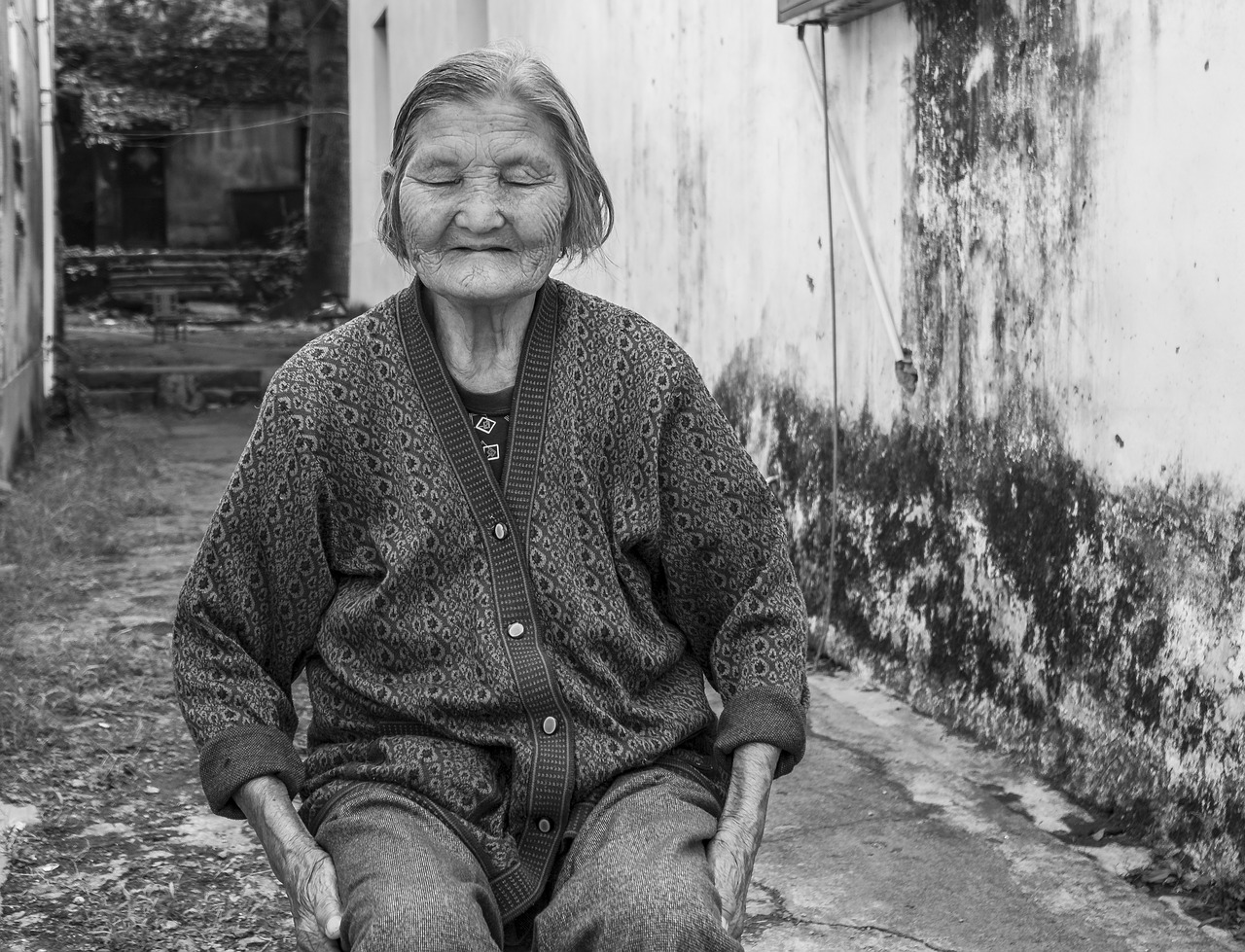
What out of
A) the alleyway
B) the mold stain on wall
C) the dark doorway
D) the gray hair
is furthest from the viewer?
the dark doorway

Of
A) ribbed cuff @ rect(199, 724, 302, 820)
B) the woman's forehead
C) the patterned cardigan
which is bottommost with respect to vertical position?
ribbed cuff @ rect(199, 724, 302, 820)

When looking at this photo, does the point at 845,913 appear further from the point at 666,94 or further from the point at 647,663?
the point at 666,94

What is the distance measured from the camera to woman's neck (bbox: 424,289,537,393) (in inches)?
80.0

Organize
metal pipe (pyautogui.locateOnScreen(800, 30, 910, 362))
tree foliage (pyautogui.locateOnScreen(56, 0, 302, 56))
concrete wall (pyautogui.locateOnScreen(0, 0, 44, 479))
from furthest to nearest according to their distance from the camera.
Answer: tree foliage (pyautogui.locateOnScreen(56, 0, 302, 56)), concrete wall (pyautogui.locateOnScreen(0, 0, 44, 479)), metal pipe (pyautogui.locateOnScreen(800, 30, 910, 362))

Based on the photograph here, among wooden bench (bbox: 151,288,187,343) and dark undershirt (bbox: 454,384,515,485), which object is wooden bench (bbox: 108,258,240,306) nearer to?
wooden bench (bbox: 151,288,187,343)

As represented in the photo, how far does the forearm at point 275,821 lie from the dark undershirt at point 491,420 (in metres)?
0.46

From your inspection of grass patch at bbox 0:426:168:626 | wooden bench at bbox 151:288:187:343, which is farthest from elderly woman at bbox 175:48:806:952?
wooden bench at bbox 151:288:187:343

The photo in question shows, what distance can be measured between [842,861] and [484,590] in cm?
157

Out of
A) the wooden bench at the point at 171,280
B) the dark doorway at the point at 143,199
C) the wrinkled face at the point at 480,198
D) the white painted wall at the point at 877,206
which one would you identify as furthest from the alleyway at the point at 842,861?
the dark doorway at the point at 143,199

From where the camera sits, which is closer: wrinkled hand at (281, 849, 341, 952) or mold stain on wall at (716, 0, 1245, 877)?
wrinkled hand at (281, 849, 341, 952)

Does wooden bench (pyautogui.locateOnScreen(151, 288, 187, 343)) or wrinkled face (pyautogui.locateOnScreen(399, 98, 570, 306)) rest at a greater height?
wrinkled face (pyautogui.locateOnScreen(399, 98, 570, 306))

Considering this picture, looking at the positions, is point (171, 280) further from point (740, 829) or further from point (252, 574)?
point (740, 829)

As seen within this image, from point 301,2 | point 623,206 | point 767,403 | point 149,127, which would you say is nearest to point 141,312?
point 149,127

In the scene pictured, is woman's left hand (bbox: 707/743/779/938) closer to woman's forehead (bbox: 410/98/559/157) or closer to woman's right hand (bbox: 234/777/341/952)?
woman's right hand (bbox: 234/777/341/952)
